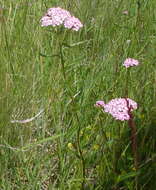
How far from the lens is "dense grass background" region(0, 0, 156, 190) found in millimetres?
1304

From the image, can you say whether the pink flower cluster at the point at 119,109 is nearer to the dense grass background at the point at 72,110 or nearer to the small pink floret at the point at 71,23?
the dense grass background at the point at 72,110

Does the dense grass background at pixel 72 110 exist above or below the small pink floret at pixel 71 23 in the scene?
below

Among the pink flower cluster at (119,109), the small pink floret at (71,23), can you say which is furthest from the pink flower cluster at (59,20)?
the pink flower cluster at (119,109)

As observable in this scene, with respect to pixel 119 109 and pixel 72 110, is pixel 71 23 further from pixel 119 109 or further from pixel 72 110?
pixel 72 110

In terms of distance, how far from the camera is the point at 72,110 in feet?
4.91

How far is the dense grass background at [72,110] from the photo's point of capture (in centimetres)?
130

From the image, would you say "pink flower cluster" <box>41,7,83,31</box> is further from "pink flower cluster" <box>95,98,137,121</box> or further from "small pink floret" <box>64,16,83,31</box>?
"pink flower cluster" <box>95,98,137,121</box>

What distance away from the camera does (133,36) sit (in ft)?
6.36

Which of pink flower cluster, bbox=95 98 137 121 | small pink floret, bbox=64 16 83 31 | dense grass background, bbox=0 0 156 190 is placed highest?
small pink floret, bbox=64 16 83 31

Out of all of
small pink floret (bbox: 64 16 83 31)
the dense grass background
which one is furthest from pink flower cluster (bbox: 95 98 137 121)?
small pink floret (bbox: 64 16 83 31)

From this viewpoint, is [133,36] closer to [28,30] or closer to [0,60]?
[28,30]

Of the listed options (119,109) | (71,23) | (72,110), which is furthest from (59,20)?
(72,110)

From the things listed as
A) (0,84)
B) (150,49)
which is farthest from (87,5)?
(0,84)

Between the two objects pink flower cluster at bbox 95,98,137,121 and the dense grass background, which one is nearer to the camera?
pink flower cluster at bbox 95,98,137,121
